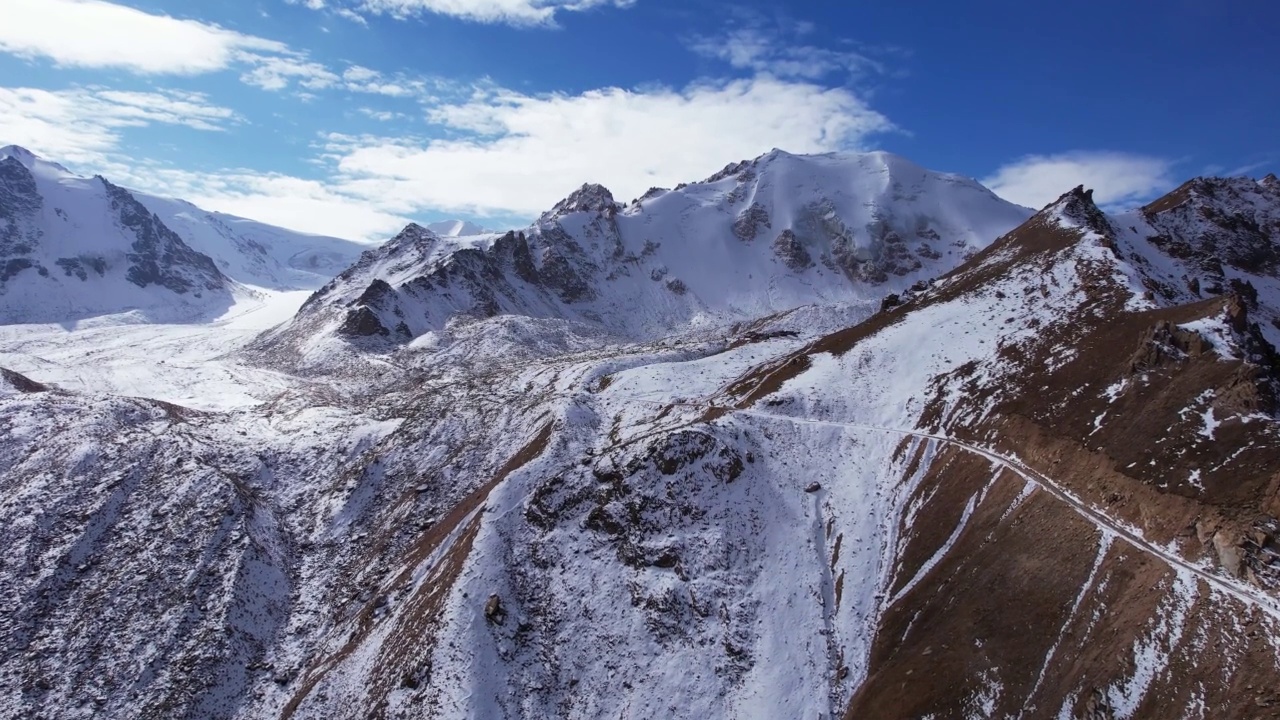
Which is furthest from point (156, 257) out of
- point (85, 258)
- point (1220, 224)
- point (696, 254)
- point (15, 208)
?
point (1220, 224)

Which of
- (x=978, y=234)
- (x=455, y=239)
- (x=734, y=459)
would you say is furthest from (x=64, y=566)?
(x=978, y=234)

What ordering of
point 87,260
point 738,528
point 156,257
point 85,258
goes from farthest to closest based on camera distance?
point 156,257 < point 85,258 < point 87,260 < point 738,528

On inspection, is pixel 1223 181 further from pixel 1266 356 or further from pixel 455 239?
pixel 455 239

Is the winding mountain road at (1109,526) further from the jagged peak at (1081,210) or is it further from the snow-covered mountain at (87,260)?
the snow-covered mountain at (87,260)

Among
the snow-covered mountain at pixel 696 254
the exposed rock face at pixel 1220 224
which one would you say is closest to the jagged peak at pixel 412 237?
the snow-covered mountain at pixel 696 254

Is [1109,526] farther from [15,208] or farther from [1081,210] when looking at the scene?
[15,208]

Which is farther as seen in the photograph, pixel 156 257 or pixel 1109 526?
pixel 156 257
